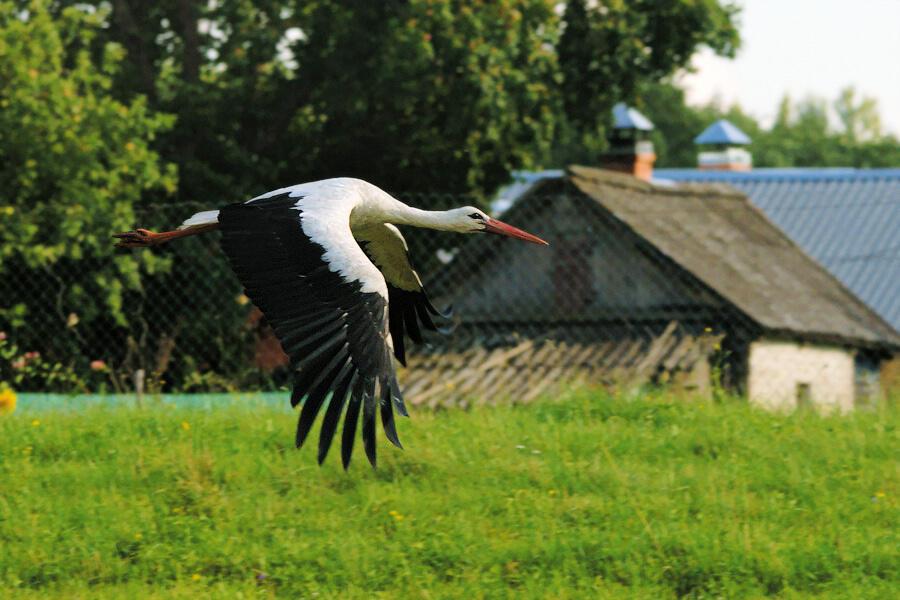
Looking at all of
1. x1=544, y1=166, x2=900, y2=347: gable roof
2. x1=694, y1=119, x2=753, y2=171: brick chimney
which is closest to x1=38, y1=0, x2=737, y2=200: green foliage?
x1=544, y1=166, x2=900, y2=347: gable roof

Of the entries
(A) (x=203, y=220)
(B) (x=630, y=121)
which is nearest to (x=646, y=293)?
(B) (x=630, y=121)

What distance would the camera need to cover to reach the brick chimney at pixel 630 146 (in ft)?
83.1

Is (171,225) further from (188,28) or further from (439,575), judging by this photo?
(188,28)

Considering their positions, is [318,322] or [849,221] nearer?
[318,322]

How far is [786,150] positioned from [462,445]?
70471 mm

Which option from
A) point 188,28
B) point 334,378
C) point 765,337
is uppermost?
point 188,28

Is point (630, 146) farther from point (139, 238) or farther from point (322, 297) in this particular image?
point (322, 297)

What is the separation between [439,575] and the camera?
6.19 meters

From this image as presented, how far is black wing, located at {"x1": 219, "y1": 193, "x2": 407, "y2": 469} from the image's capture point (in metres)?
6.00

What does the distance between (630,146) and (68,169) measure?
11266mm

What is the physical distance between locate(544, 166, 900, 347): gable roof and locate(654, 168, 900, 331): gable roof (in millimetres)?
2375

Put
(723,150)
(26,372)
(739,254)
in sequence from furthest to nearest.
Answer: (723,150) < (739,254) < (26,372)

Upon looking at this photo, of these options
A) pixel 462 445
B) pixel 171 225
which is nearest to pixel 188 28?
pixel 171 225

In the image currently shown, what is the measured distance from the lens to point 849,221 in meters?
26.9
